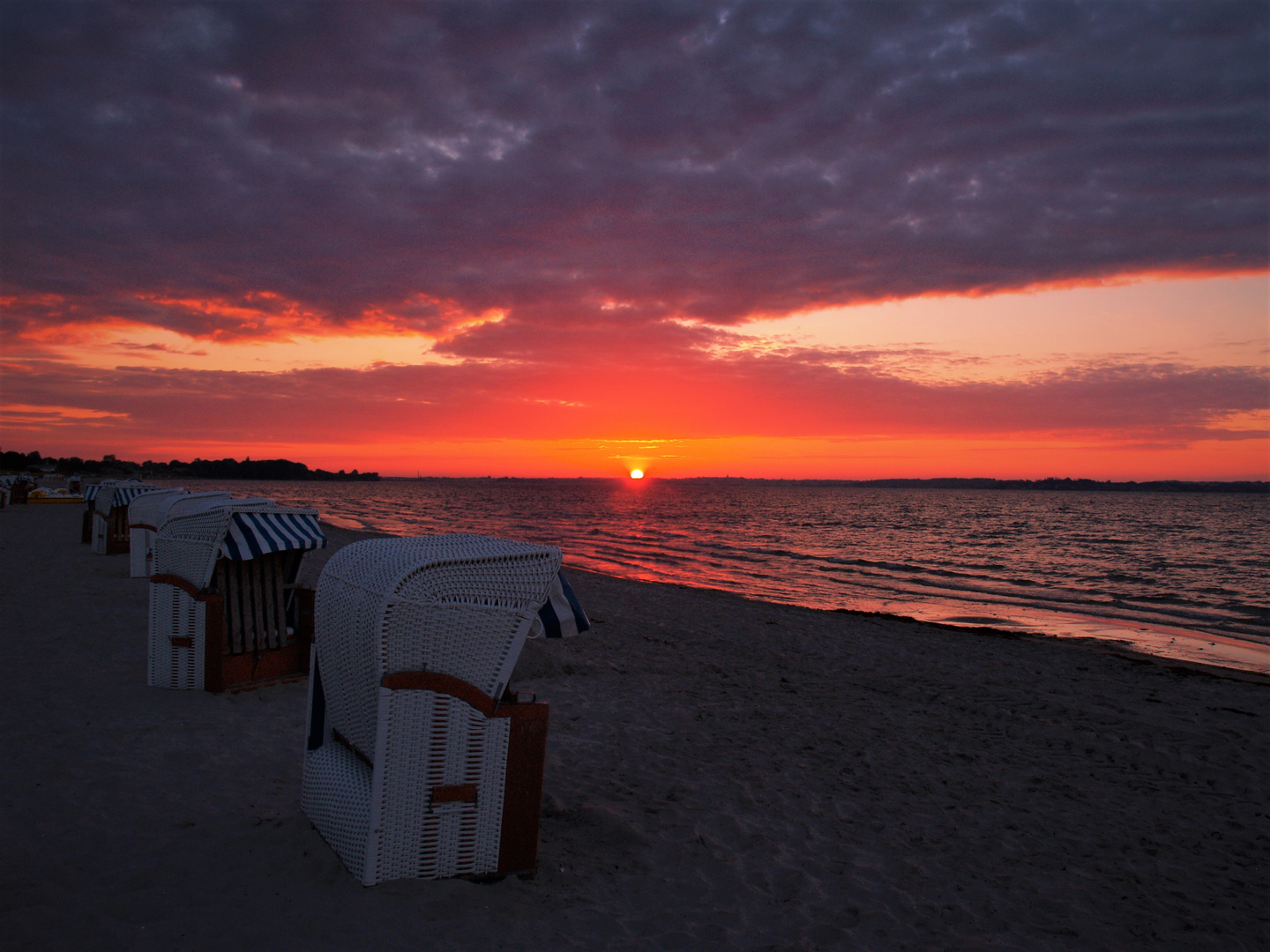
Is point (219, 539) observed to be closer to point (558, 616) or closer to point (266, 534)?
point (266, 534)

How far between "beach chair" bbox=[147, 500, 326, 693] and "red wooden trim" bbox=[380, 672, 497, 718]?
419cm

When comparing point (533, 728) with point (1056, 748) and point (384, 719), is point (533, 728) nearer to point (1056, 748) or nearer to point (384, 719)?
point (384, 719)

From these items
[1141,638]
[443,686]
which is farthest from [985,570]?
[443,686]

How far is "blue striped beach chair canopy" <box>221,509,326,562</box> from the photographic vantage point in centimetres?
718

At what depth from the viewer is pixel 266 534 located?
7.44 m

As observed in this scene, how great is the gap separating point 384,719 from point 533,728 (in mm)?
846

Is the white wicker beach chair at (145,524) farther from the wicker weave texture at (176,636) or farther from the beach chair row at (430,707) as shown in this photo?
the beach chair row at (430,707)

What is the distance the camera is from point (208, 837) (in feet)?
14.7

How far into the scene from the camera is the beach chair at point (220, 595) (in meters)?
7.25

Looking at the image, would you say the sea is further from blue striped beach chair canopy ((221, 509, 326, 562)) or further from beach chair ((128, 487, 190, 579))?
blue striped beach chair canopy ((221, 509, 326, 562))

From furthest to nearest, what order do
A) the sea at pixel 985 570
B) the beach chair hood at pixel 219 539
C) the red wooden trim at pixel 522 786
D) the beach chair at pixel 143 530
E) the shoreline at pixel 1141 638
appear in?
the sea at pixel 985 570, the beach chair at pixel 143 530, the shoreline at pixel 1141 638, the beach chair hood at pixel 219 539, the red wooden trim at pixel 522 786

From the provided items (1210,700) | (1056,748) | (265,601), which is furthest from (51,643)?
(1210,700)

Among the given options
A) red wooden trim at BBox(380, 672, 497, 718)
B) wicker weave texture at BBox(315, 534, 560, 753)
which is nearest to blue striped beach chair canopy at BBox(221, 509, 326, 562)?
wicker weave texture at BBox(315, 534, 560, 753)

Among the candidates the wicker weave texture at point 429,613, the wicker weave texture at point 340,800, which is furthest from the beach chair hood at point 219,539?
the wicker weave texture at point 429,613
